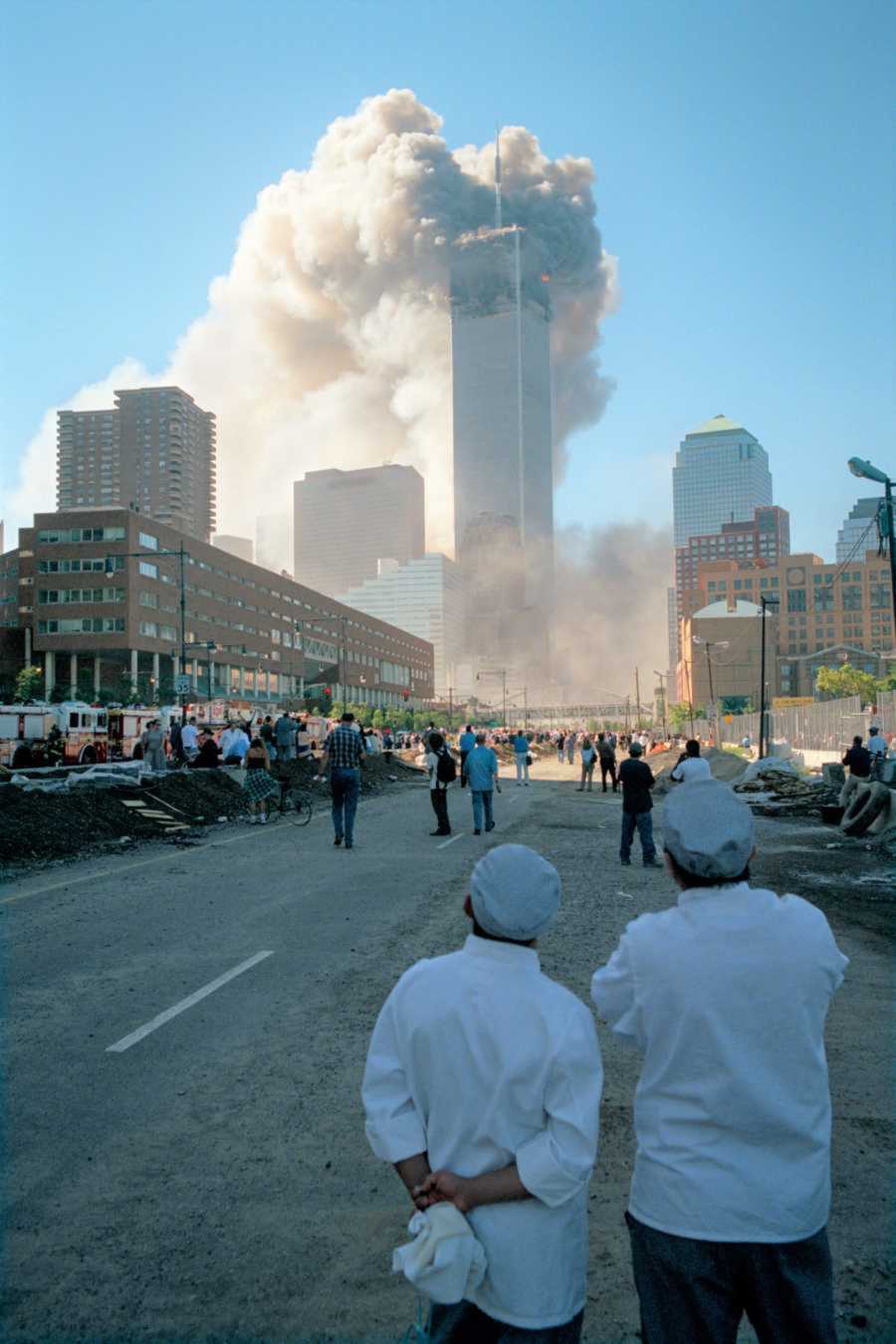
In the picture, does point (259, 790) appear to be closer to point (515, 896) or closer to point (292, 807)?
point (292, 807)

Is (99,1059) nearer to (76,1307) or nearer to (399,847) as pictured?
(76,1307)

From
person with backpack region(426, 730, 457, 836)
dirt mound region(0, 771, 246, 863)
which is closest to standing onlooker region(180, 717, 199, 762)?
dirt mound region(0, 771, 246, 863)

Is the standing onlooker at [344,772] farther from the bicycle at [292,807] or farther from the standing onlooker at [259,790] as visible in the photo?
the standing onlooker at [259,790]

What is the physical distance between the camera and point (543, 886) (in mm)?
2201

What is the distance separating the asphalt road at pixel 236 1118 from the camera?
312 centimetres

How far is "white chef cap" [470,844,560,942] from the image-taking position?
7.07ft

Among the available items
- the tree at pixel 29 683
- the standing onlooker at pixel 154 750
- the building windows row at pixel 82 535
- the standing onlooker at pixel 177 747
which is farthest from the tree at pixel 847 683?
the standing onlooker at pixel 154 750

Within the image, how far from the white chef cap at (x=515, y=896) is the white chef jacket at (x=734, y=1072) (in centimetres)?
30

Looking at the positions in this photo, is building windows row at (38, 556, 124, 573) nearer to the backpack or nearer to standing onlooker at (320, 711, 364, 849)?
the backpack

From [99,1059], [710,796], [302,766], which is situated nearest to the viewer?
[710,796]

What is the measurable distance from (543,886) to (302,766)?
1136 inches

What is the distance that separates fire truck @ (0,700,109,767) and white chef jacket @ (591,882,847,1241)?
28964 millimetres

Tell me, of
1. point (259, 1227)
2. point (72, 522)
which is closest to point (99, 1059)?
point (259, 1227)

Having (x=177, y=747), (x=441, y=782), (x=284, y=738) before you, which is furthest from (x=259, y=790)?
(x=177, y=747)
